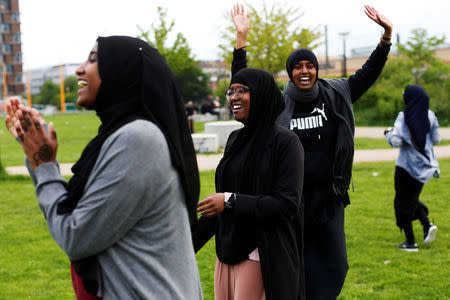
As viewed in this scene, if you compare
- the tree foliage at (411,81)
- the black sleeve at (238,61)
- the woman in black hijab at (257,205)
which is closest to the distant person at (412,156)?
the black sleeve at (238,61)

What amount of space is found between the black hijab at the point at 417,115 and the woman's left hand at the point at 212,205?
13.7 ft

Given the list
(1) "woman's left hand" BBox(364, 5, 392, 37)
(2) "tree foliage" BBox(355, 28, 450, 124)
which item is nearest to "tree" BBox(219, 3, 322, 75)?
(2) "tree foliage" BBox(355, 28, 450, 124)

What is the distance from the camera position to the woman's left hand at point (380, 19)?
420 cm

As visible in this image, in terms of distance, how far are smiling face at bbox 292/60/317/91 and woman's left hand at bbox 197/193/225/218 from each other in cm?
139

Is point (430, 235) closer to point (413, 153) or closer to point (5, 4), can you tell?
point (413, 153)

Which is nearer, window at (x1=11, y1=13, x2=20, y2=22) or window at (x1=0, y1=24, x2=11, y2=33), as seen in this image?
window at (x1=0, y1=24, x2=11, y2=33)

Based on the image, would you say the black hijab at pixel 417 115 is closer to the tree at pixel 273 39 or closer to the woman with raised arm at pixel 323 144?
the woman with raised arm at pixel 323 144

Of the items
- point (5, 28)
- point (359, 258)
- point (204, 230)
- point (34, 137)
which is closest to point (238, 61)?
point (204, 230)

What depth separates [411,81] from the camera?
2836 cm

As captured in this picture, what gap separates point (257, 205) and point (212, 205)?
23 centimetres

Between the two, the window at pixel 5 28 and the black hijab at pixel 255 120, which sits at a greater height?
the window at pixel 5 28

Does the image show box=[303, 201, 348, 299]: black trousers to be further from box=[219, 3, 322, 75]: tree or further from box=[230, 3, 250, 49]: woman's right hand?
box=[219, 3, 322, 75]: tree

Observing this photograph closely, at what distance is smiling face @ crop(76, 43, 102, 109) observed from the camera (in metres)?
1.94

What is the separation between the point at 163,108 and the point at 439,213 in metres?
7.39
